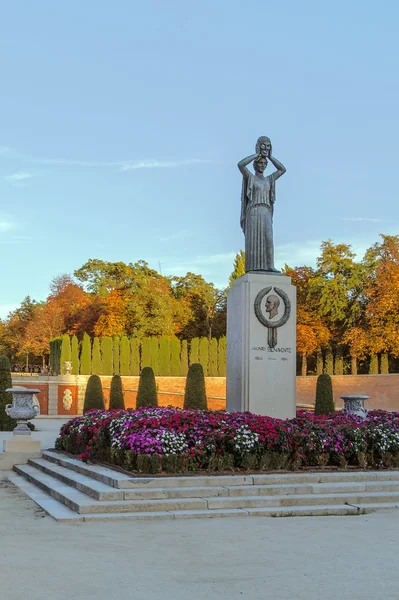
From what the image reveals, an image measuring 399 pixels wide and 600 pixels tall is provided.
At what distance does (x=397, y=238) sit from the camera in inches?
1713

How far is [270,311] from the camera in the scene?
1295 cm

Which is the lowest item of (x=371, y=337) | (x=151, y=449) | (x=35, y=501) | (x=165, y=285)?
(x=35, y=501)

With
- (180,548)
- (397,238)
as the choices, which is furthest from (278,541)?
(397,238)

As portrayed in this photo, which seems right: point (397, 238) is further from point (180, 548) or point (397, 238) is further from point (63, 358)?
point (180, 548)

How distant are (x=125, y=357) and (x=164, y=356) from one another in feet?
8.58

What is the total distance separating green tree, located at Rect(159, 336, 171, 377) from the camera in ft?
160

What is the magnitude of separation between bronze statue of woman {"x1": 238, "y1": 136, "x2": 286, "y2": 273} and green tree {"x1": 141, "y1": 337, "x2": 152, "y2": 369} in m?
34.9

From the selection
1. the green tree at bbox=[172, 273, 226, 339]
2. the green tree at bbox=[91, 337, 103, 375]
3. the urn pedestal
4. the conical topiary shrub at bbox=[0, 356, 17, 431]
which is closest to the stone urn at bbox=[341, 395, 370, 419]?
the urn pedestal

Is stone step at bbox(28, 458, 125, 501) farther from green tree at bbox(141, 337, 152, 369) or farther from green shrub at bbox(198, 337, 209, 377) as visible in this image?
green shrub at bbox(198, 337, 209, 377)

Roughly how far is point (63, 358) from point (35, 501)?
122 feet

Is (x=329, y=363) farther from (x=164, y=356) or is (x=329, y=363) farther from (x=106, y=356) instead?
(x=106, y=356)

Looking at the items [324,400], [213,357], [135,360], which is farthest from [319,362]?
[324,400]

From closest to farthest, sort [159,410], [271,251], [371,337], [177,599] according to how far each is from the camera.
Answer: [177,599] < [159,410] < [271,251] < [371,337]

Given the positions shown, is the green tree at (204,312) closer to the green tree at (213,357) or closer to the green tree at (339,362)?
the green tree at (213,357)
